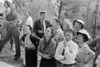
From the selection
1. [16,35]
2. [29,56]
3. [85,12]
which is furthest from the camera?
[85,12]

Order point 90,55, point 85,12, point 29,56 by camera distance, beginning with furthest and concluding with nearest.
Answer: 1. point 85,12
2. point 29,56
3. point 90,55

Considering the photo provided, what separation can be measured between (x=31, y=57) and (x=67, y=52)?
153 cm

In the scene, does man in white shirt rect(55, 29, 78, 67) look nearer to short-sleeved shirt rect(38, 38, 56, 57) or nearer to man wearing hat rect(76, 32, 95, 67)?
man wearing hat rect(76, 32, 95, 67)

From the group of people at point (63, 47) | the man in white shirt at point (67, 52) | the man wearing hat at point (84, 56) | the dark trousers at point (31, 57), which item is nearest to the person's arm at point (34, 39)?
the group of people at point (63, 47)

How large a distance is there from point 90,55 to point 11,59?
3.15 m

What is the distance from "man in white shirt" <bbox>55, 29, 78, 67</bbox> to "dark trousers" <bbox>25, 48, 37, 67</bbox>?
1.17 m

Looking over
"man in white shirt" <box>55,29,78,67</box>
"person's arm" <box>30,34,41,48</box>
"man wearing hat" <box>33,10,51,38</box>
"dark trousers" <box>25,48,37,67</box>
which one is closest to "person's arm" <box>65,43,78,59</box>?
"man in white shirt" <box>55,29,78,67</box>

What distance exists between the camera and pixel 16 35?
559 cm

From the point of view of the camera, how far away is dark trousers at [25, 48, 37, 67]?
15.1ft

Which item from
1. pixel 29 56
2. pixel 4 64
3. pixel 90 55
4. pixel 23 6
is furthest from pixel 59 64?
pixel 23 6

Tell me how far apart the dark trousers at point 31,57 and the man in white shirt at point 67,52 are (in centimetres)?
117

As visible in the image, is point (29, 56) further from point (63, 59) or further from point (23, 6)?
point (23, 6)

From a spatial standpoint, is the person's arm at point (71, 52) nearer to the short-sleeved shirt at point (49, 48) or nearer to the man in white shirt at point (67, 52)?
the man in white shirt at point (67, 52)

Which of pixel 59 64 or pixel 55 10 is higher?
pixel 55 10
